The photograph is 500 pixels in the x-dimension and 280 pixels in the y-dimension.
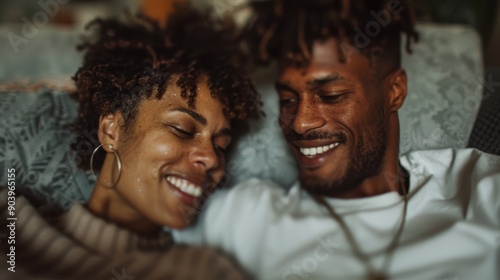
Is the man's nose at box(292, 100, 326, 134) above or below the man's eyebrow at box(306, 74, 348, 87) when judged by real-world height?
below

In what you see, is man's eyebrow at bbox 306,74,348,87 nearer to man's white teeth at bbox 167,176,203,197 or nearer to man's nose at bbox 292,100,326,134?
man's nose at bbox 292,100,326,134

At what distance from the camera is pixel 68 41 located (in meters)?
0.84

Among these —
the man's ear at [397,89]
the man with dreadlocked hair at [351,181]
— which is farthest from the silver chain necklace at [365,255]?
the man's ear at [397,89]

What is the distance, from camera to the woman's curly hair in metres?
0.49

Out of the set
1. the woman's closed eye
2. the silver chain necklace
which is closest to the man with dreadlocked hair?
the silver chain necklace

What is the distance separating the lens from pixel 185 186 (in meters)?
0.51

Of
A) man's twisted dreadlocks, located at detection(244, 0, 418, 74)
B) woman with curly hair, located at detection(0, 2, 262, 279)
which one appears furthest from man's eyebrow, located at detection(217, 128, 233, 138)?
man's twisted dreadlocks, located at detection(244, 0, 418, 74)

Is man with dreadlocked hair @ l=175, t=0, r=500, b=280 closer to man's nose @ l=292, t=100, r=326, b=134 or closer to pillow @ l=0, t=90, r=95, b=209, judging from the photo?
man's nose @ l=292, t=100, r=326, b=134

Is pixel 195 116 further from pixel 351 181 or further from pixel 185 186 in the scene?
pixel 351 181

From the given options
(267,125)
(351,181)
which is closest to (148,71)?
(267,125)

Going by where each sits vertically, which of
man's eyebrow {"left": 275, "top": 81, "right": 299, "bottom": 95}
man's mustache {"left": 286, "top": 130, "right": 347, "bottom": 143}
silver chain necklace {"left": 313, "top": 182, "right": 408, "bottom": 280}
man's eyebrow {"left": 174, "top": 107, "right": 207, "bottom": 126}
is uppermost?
man's eyebrow {"left": 174, "top": 107, "right": 207, "bottom": 126}

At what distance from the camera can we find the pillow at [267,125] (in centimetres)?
52

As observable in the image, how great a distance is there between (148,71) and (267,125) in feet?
0.61

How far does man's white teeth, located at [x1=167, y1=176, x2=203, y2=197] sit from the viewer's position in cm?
50
